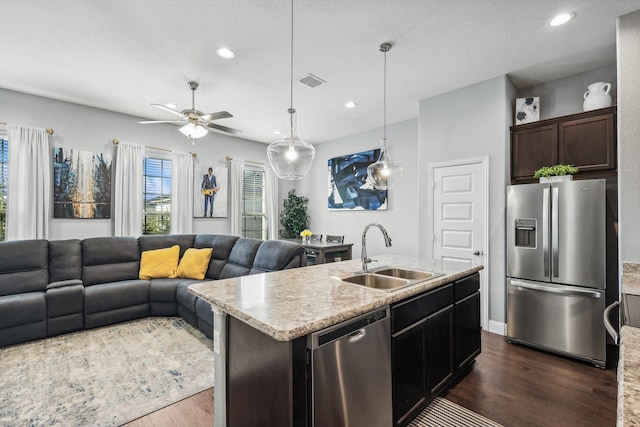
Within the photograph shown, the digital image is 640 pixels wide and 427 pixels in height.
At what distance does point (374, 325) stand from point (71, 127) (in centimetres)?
520

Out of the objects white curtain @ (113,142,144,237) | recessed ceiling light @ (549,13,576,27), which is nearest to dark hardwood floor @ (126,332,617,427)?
recessed ceiling light @ (549,13,576,27)

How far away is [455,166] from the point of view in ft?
12.7

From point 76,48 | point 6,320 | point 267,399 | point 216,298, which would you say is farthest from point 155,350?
point 76,48

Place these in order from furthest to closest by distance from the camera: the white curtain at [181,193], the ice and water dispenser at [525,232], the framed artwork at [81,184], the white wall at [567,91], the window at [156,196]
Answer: the white curtain at [181,193]
the window at [156,196]
the framed artwork at [81,184]
the white wall at [567,91]
the ice and water dispenser at [525,232]

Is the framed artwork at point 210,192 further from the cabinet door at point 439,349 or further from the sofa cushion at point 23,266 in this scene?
the cabinet door at point 439,349

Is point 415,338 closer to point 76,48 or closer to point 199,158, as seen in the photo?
point 76,48

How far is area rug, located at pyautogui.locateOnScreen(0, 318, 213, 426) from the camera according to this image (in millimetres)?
2053

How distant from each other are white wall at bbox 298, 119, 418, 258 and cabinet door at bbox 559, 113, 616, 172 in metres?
2.08

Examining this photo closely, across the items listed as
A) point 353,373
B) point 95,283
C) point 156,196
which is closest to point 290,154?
point 353,373

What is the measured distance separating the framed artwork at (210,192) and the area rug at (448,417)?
486cm

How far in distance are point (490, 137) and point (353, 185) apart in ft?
9.11

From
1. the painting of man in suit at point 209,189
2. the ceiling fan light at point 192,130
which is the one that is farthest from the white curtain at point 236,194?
the ceiling fan light at point 192,130

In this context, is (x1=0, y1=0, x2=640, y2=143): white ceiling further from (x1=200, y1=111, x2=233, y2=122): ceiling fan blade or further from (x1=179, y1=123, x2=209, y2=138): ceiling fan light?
(x1=179, y1=123, x2=209, y2=138): ceiling fan light

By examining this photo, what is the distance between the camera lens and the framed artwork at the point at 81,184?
4.21 m
